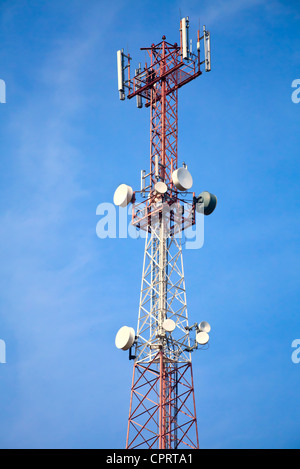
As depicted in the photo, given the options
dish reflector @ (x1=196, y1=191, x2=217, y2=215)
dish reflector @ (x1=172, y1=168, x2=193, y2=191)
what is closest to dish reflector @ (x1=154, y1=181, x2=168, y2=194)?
dish reflector @ (x1=172, y1=168, x2=193, y2=191)

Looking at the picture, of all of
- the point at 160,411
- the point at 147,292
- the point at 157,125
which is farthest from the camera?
the point at 157,125

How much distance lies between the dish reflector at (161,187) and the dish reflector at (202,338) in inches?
363

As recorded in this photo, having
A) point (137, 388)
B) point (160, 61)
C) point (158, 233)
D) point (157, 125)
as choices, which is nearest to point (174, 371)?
point (137, 388)

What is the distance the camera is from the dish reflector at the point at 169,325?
58.6 metres

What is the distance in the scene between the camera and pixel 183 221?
206 ft

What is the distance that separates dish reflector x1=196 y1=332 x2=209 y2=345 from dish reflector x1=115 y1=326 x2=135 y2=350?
4.08 meters

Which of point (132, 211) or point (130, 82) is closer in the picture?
point (132, 211)

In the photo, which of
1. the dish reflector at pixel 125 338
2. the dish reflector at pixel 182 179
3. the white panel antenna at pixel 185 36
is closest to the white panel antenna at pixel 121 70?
the white panel antenna at pixel 185 36

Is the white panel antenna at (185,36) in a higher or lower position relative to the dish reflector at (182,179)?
higher

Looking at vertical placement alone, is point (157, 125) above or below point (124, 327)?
above

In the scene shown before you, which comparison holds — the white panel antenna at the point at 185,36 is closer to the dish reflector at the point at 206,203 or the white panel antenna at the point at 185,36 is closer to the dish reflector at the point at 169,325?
the dish reflector at the point at 206,203
